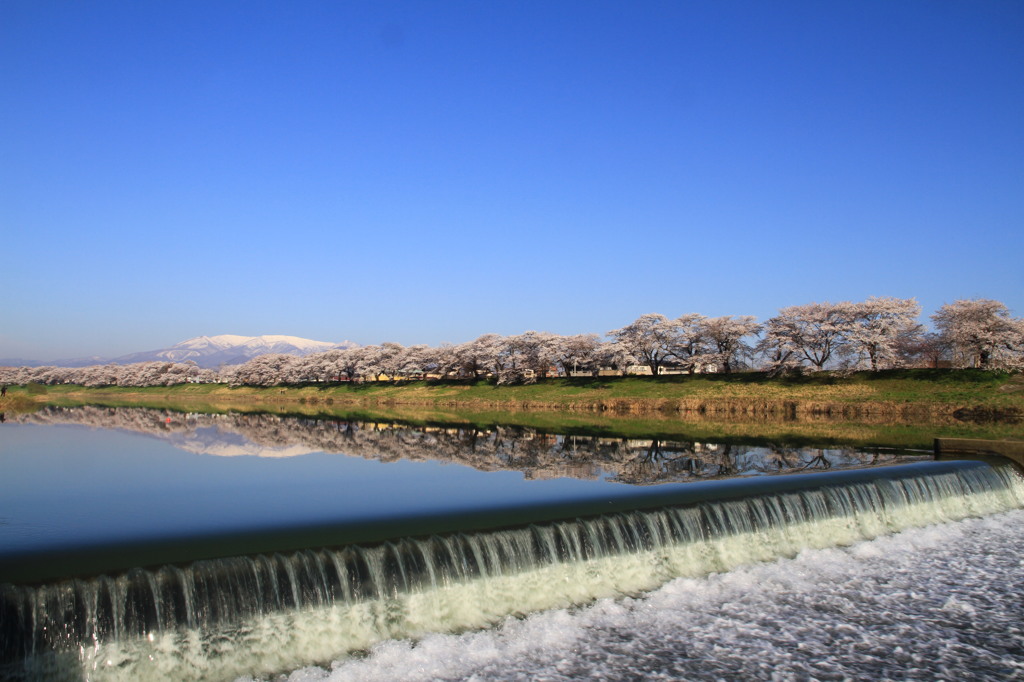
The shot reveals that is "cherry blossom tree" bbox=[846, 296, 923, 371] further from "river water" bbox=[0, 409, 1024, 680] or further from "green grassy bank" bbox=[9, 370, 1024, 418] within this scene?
"river water" bbox=[0, 409, 1024, 680]

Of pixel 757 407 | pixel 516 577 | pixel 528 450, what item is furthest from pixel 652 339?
pixel 516 577

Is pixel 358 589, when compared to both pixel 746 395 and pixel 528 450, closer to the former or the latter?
pixel 528 450

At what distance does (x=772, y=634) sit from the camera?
37.6 ft

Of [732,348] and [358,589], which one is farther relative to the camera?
[732,348]

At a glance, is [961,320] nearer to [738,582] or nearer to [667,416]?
[667,416]

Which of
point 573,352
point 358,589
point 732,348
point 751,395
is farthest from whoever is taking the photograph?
point 573,352

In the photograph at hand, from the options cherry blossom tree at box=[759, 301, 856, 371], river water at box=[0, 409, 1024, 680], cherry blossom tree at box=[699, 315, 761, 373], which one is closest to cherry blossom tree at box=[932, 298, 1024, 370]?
cherry blossom tree at box=[759, 301, 856, 371]

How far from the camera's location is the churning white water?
10.1 m

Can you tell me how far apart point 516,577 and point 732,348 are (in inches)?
2798

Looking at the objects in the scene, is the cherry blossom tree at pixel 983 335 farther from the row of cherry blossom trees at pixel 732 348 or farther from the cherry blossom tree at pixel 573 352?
A: the cherry blossom tree at pixel 573 352

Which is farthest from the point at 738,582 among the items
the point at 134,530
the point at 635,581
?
the point at 134,530

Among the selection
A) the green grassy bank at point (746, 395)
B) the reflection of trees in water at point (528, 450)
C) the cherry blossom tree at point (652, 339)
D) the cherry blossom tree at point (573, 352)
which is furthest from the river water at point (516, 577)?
the cherry blossom tree at point (573, 352)

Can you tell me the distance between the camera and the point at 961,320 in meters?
63.8

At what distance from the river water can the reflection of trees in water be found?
330 centimetres
